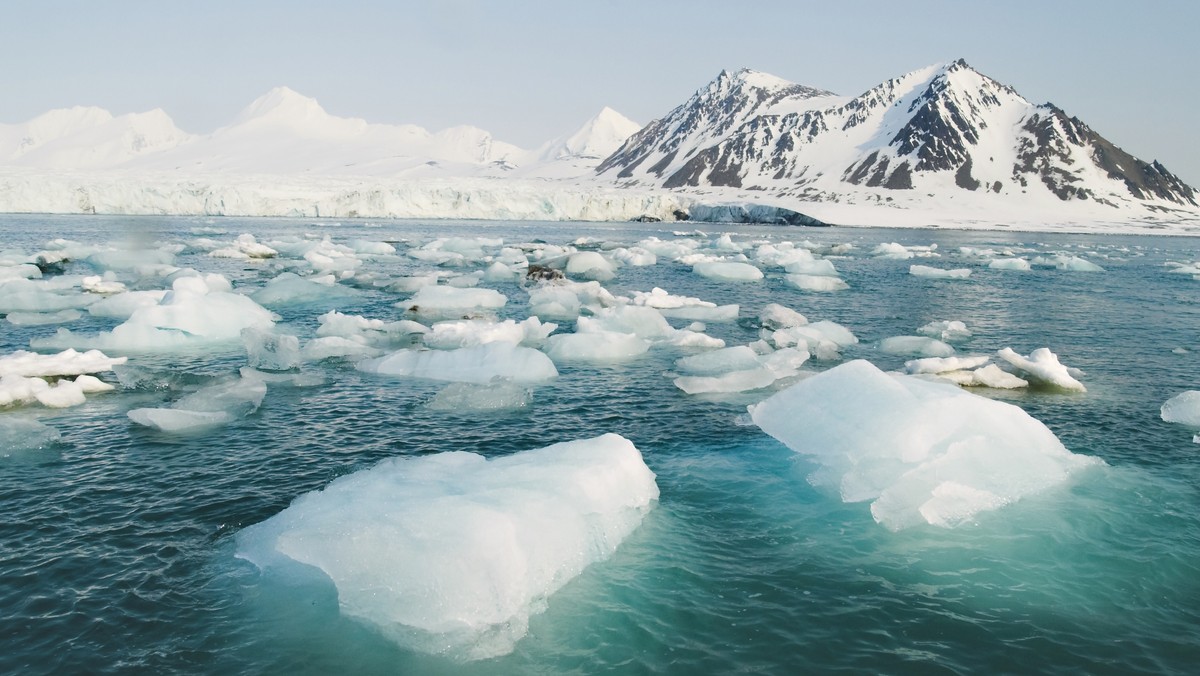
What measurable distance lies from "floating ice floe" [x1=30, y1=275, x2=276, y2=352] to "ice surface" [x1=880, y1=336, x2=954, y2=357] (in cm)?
1864

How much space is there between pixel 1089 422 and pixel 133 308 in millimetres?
28458

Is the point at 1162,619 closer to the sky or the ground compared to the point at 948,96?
closer to the ground

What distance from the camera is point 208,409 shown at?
14.5 meters

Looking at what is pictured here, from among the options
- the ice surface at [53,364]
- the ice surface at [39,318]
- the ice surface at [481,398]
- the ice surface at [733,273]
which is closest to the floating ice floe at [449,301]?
the ice surface at [39,318]

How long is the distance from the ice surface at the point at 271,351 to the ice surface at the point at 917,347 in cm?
1672

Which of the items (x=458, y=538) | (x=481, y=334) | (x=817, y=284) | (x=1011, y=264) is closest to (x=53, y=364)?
(x=481, y=334)

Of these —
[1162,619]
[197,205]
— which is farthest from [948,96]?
[1162,619]

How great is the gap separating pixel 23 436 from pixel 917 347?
21.2 metres

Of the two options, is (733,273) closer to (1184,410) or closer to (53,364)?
(1184,410)

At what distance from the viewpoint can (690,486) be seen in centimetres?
1152

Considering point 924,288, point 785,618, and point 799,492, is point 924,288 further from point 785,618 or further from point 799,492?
point 785,618

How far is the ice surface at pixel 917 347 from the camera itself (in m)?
21.3

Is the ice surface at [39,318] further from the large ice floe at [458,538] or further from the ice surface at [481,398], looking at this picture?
the large ice floe at [458,538]

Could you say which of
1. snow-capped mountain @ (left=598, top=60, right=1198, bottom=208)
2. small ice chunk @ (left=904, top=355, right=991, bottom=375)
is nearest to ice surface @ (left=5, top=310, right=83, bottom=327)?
small ice chunk @ (left=904, top=355, right=991, bottom=375)
